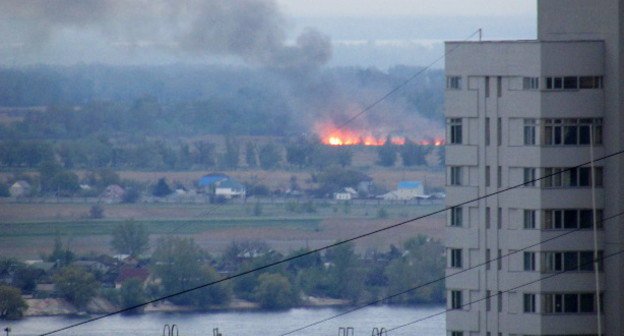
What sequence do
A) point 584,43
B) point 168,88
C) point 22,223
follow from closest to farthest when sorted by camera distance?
point 584,43 < point 22,223 < point 168,88

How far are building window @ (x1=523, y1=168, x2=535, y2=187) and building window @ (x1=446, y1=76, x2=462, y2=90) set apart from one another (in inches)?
66.6

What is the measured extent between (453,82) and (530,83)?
4.51 feet

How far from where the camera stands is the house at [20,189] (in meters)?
75.6

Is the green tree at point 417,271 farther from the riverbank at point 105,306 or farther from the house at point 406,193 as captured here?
the house at point 406,193

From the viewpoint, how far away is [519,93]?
20.5 meters

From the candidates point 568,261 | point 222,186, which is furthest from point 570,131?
point 222,186

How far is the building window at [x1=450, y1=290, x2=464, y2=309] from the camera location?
20891 mm

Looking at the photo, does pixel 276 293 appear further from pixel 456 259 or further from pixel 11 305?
pixel 456 259

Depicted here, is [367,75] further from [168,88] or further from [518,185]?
[518,185]

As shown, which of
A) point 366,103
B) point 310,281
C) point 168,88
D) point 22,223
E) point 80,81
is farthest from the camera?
point 168,88

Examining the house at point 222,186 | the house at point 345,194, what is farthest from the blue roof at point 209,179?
the house at point 345,194

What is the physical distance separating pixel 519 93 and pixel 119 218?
5466cm

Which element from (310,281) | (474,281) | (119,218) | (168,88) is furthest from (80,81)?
(474,281)

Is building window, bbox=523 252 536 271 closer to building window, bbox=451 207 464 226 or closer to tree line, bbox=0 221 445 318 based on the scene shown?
building window, bbox=451 207 464 226
